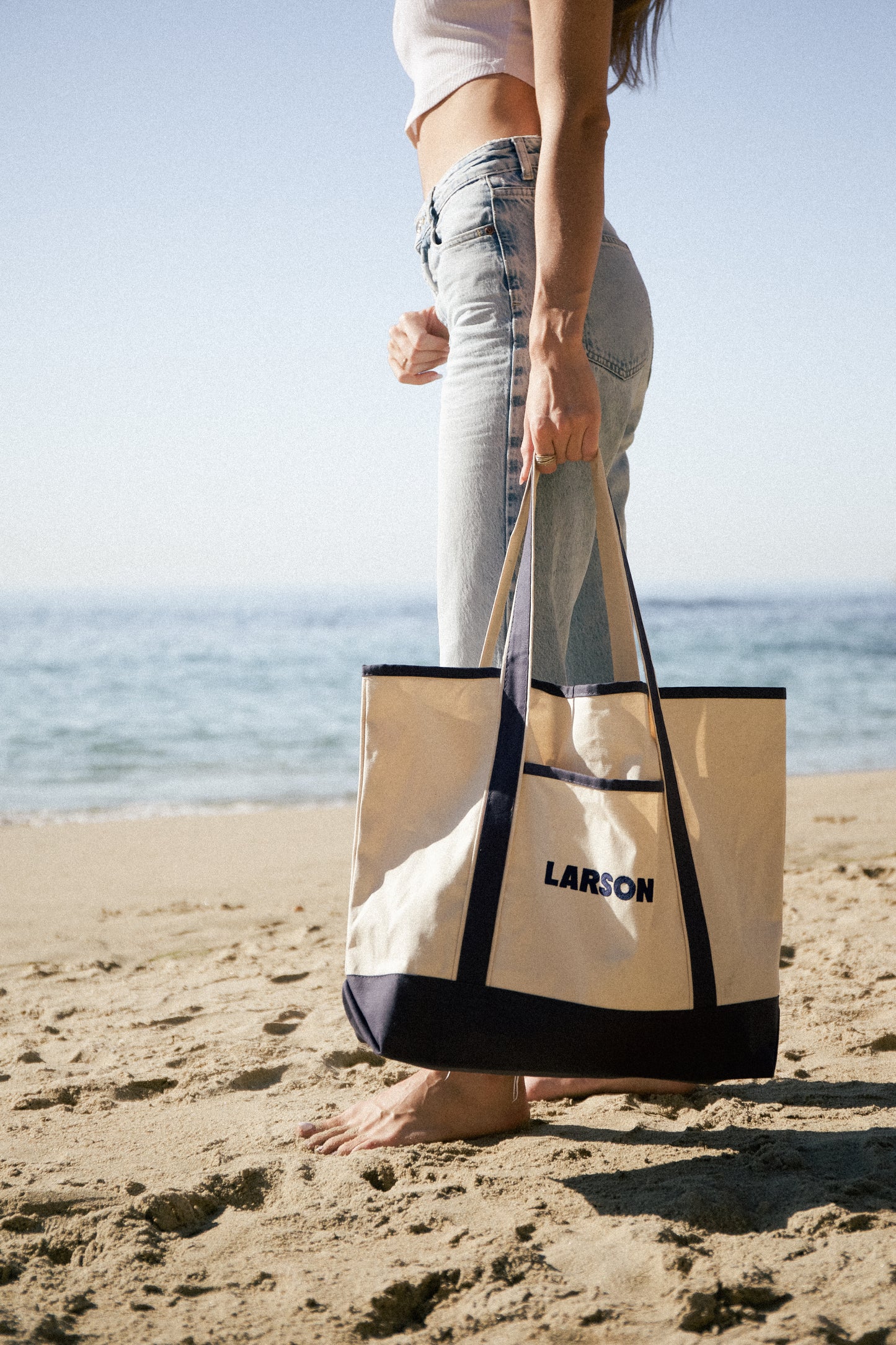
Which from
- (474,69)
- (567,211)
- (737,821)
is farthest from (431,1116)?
(474,69)

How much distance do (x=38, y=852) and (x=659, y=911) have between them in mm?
3888

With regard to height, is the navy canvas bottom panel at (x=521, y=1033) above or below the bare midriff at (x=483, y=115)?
below

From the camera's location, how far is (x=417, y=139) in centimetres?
185

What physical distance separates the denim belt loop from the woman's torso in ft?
0.16

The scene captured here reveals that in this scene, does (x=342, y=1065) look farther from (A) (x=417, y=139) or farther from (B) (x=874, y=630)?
(B) (x=874, y=630)

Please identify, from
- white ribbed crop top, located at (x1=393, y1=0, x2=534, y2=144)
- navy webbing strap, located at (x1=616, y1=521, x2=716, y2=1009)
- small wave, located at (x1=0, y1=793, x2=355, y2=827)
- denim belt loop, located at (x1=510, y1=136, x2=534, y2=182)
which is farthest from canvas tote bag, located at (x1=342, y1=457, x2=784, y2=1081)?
small wave, located at (x1=0, y1=793, x2=355, y2=827)

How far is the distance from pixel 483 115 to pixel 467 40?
135 millimetres

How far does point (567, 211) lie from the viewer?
1523 mm

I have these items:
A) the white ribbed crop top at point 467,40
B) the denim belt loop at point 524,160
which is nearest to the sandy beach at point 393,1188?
the denim belt loop at point 524,160

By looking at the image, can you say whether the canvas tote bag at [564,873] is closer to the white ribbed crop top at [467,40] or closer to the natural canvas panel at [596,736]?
the natural canvas panel at [596,736]

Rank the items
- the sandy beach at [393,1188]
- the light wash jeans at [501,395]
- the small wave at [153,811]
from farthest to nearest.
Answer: the small wave at [153,811] → the light wash jeans at [501,395] → the sandy beach at [393,1188]

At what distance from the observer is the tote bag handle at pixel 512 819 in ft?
4.36

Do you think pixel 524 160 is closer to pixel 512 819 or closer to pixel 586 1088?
pixel 512 819

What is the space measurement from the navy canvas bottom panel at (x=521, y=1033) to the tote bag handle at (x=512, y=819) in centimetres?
4
